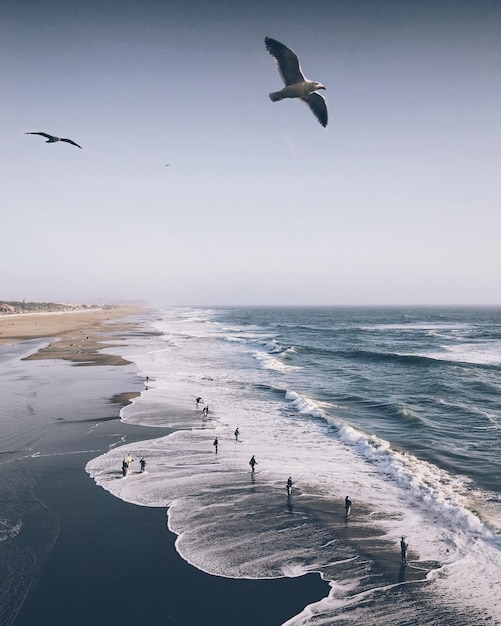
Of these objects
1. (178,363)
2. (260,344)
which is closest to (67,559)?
(178,363)

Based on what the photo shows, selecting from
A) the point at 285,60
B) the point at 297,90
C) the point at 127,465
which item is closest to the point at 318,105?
the point at 297,90

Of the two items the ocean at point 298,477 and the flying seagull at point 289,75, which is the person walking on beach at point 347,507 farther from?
the flying seagull at point 289,75

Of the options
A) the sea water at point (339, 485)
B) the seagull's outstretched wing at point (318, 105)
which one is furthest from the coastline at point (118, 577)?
the seagull's outstretched wing at point (318, 105)

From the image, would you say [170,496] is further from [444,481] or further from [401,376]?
[401,376]

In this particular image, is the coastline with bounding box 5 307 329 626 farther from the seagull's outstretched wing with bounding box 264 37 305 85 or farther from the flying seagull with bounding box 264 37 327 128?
the seagull's outstretched wing with bounding box 264 37 305 85

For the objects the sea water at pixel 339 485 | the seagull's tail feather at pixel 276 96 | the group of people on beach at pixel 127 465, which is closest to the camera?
the seagull's tail feather at pixel 276 96

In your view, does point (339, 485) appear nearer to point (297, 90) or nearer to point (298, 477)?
point (298, 477)
